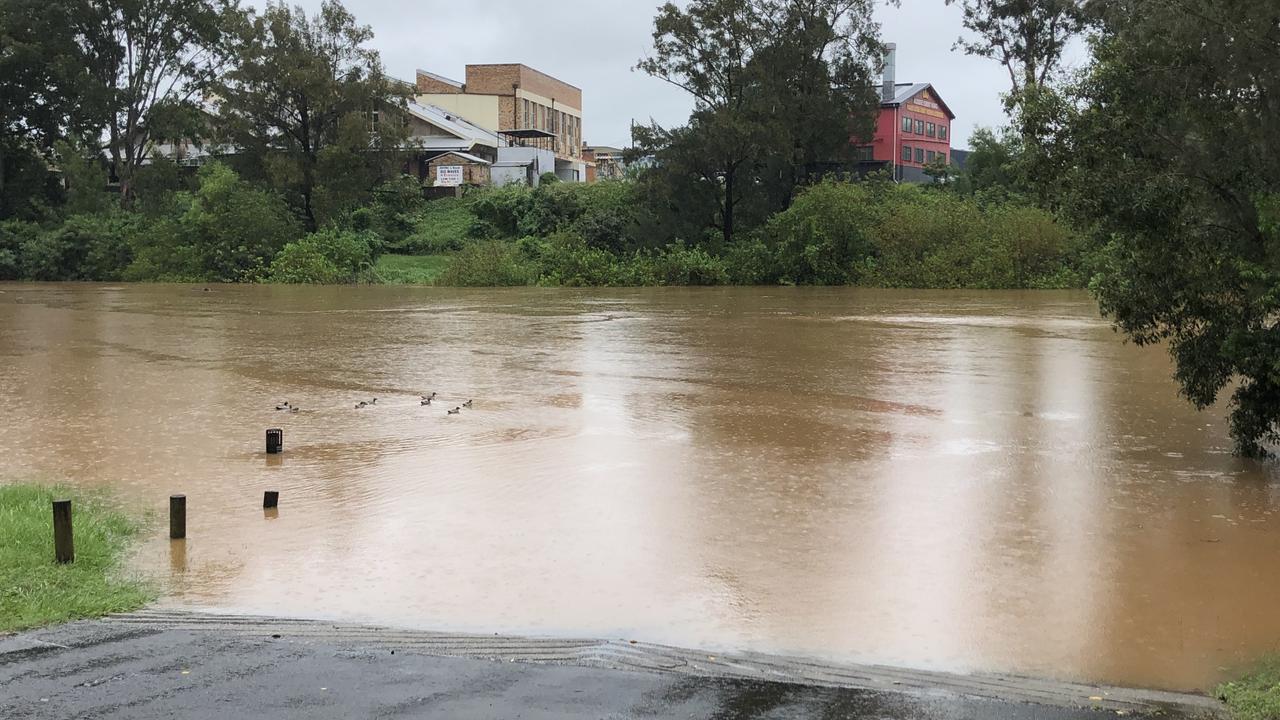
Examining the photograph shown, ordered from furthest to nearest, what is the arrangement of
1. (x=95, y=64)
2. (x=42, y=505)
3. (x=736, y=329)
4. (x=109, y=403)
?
(x=95, y=64) → (x=736, y=329) → (x=109, y=403) → (x=42, y=505)

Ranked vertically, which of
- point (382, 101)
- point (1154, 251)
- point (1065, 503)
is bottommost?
point (1065, 503)

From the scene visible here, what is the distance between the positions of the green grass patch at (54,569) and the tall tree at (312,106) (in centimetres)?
4246

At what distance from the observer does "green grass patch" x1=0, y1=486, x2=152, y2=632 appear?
22.0 feet

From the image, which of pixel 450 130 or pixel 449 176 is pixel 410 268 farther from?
pixel 450 130

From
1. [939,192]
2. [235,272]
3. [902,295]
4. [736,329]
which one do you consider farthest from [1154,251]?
[235,272]

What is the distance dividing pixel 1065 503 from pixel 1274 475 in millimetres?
2226

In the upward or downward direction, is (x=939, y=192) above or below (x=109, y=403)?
above

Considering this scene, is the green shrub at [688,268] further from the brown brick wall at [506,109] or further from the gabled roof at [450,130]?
the brown brick wall at [506,109]

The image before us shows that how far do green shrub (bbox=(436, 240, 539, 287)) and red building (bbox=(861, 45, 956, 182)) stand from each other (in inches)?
983

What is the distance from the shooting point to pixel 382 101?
5116 cm

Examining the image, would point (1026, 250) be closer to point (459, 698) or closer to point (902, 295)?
point (902, 295)

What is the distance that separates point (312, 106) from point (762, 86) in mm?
18225

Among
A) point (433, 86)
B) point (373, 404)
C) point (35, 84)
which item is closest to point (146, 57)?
point (35, 84)

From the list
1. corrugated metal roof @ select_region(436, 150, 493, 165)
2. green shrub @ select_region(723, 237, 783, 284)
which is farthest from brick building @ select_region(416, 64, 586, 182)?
green shrub @ select_region(723, 237, 783, 284)
